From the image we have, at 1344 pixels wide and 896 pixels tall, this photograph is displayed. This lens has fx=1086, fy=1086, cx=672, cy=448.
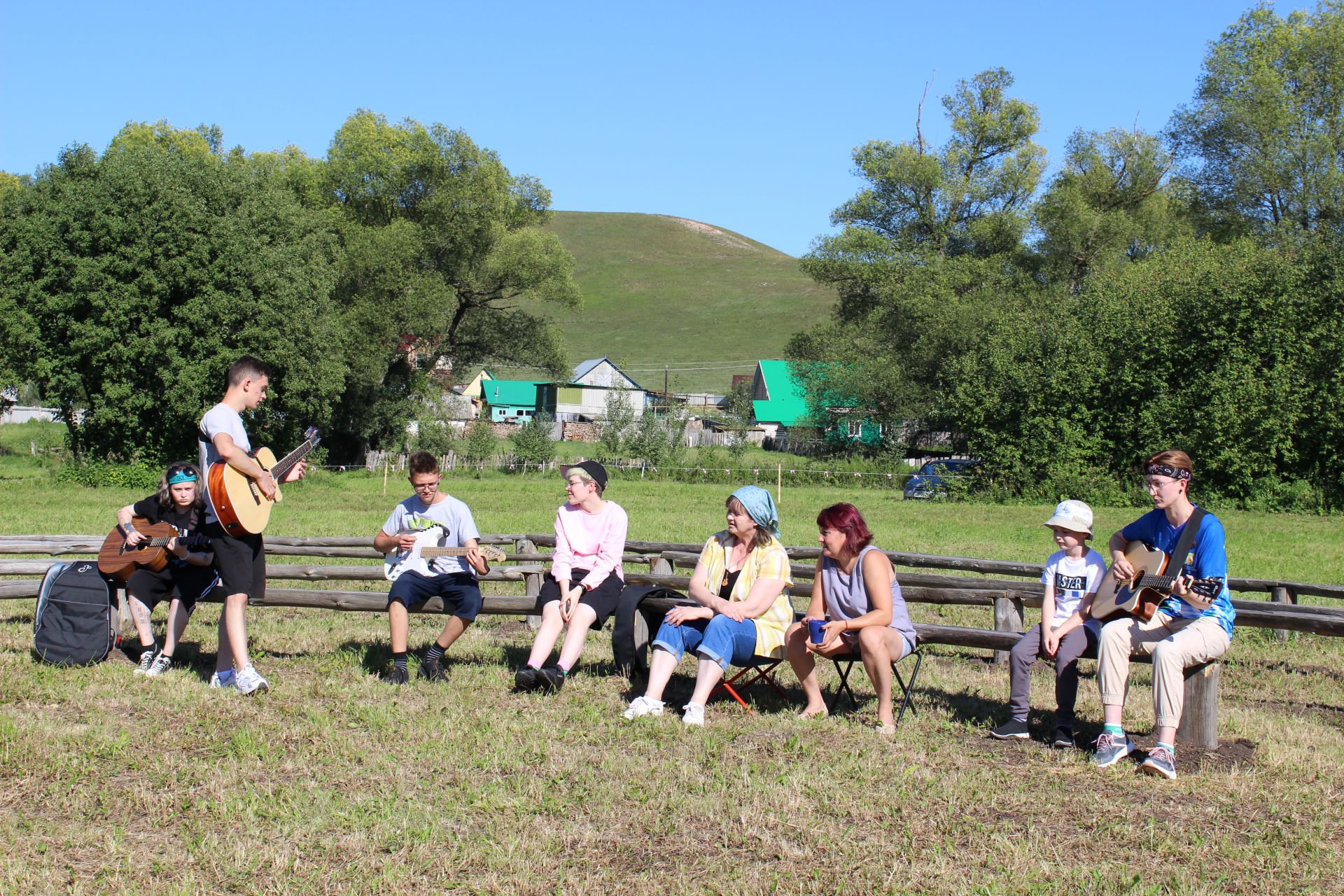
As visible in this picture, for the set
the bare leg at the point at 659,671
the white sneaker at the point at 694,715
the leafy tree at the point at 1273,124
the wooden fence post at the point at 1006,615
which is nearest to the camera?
the white sneaker at the point at 694,715

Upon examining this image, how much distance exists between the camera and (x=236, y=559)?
20.2 ft

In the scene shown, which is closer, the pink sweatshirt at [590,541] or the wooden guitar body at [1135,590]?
the wooden guitar body at [1135,590]

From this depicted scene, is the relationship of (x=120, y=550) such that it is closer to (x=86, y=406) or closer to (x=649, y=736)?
(x=649, y=736)

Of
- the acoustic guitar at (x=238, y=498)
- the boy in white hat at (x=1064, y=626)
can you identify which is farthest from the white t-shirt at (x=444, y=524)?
the boy in white hat at (x=1064, y=626)

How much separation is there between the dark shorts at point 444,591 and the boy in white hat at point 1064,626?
10.7ft

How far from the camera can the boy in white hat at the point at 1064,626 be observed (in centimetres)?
575

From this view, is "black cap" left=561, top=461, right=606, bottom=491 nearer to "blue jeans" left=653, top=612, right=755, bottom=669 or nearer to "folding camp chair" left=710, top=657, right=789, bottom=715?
"blue jeans" left=653, top=612, right=755, bottom=669

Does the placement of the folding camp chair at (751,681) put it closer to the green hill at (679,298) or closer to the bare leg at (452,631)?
the bare leg at (452,631)

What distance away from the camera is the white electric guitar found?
6961 mm

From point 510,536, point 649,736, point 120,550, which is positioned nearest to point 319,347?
point 510,536

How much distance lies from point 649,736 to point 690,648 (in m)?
0.78

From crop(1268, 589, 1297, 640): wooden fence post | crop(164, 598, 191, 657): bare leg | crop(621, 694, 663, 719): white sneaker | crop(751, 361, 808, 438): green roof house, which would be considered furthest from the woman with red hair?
crop(751, 361, 808, 438): green roof house

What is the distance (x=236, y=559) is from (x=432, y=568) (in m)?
1.28

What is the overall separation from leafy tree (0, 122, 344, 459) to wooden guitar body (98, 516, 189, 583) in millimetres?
22153
